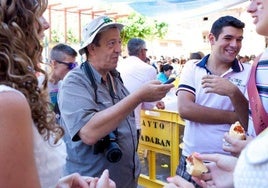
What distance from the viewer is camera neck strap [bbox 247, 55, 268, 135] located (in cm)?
167

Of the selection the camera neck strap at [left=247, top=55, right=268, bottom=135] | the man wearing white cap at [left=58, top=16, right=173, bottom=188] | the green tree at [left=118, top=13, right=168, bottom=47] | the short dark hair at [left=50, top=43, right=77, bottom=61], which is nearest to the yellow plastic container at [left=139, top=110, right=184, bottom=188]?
the short dark hair at [left=50, top=43, right=77, bottom=61]

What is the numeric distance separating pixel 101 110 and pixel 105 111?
0.11 meters

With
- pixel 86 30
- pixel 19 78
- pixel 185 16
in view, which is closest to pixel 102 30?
pixel 86 30

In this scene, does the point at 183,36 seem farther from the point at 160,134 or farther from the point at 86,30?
the point at 86,30

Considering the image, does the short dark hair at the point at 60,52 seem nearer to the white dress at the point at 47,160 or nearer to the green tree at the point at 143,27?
the white dress at the point at 47,160

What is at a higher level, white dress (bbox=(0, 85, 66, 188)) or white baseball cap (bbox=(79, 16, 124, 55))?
white baseball cap (bbox=(79, 16, 124, 55))

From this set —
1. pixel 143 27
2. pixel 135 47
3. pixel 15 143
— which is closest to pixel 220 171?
pixel 15 143

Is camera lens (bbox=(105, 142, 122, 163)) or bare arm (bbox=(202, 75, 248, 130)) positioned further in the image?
bare arm (bbox=(202, 75, 248, 130))

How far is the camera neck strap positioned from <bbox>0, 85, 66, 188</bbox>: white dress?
3.02ft

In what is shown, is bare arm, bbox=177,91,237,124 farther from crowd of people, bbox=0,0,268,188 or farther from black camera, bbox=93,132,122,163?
black camera, bbox=93,132,122,163

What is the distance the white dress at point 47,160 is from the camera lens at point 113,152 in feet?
2.84

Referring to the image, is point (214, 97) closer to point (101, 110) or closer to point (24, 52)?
point (101, 110)

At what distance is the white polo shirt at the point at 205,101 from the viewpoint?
2.64 metres

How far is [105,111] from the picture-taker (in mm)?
2148
